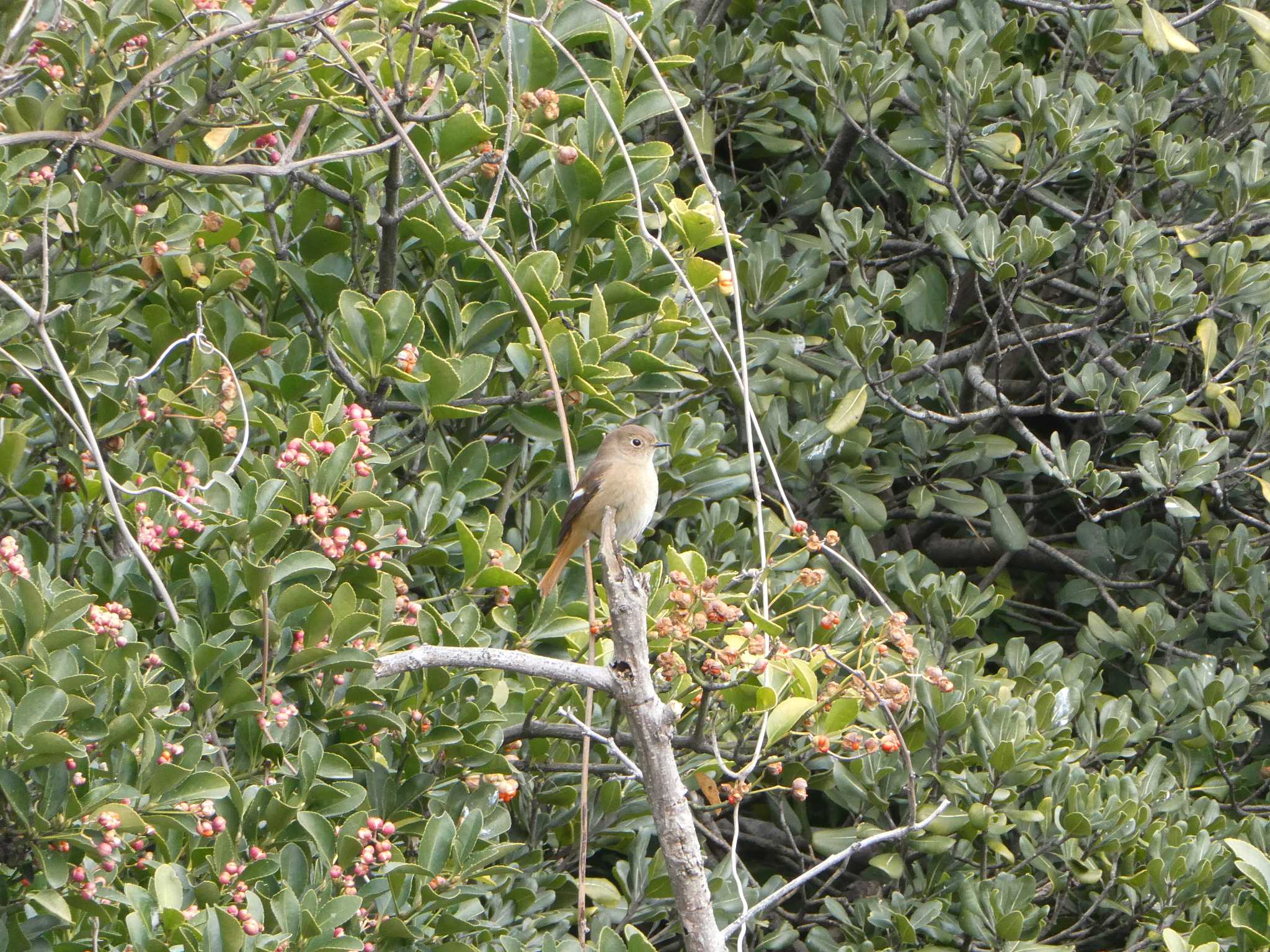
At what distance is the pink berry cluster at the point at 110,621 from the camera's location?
9.55 feet

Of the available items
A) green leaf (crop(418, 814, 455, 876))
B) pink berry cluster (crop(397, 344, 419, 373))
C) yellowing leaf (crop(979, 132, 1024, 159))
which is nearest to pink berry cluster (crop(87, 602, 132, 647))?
green leaf (crop(418, 814, 455, 876))

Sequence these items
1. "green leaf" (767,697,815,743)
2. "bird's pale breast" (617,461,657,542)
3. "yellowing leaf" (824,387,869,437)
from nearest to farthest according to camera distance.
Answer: "green leaf" (767,697,815,743)
"bird's pale breast" (617,461,657,542)
"yellowing leaf" (824,387,869,437)

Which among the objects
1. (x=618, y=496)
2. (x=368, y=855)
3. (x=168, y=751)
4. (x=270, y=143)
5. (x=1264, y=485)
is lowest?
(x=1264, y=485)

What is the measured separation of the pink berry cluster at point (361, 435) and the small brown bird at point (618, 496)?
26.9 inches

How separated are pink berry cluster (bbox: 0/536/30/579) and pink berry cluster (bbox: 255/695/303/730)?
564 mm

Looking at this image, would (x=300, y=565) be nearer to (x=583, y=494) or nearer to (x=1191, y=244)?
(x=583, y=494)

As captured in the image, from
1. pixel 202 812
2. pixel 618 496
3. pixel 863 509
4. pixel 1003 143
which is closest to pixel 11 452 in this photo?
pixel 202 812

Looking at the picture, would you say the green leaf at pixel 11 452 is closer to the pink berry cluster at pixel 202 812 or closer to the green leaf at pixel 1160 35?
the pink berry cluster at pixel 202 812

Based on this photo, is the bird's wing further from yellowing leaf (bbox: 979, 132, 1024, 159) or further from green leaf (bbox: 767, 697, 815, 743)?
yellowing leaf (bbox: 979, 132, 1024, 159)

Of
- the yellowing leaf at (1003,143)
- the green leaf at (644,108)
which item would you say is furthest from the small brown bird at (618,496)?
the yellowing leaf at (1003,143)

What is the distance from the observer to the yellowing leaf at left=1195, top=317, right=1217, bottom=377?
199 inches

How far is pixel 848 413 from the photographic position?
5.06m

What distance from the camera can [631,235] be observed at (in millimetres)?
4297

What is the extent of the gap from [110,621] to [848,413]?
2830 millimetres
